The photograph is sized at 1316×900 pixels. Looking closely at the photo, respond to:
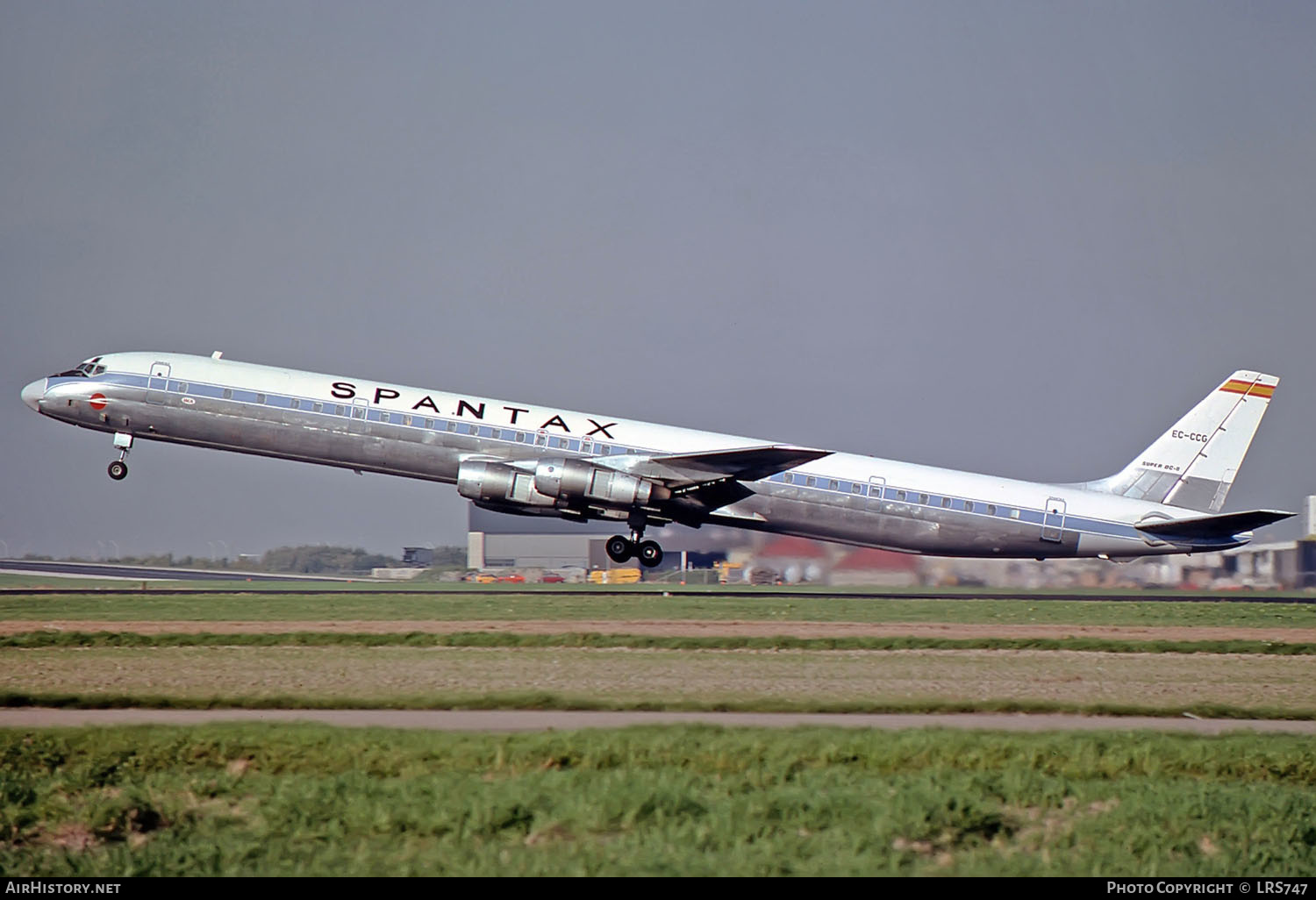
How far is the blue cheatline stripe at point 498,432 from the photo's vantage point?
33.0 meters

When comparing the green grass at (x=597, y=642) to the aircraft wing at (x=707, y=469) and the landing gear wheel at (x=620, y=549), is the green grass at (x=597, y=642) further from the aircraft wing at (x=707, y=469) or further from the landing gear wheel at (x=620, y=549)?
the landing gear wheel at (x=620, y=549)

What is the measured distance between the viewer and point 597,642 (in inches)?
904

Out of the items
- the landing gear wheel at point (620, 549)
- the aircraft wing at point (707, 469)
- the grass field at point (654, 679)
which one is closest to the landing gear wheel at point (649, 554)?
the landing gear wheel at point (620, 549)

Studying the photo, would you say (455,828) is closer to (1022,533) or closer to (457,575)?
(1022,533)

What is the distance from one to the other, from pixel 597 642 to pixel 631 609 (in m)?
8.26

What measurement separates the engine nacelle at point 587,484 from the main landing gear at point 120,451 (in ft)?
34.5

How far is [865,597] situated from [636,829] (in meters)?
30.4

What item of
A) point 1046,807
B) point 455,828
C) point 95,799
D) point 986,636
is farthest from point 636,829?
point 986,636

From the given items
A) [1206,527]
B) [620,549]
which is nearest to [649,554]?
[620,549]

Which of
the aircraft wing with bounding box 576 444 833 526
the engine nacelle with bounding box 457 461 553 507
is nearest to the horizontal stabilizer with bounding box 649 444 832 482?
the aircraft wing with bounding box 576 444 833 526

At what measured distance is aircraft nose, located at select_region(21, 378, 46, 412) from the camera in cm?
3428

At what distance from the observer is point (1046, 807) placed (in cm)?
1143

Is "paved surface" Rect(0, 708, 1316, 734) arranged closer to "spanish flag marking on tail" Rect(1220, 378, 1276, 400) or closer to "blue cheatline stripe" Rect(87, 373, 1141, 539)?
"blue cheatline stripe" Rect(87, 373, 1141, 539)
